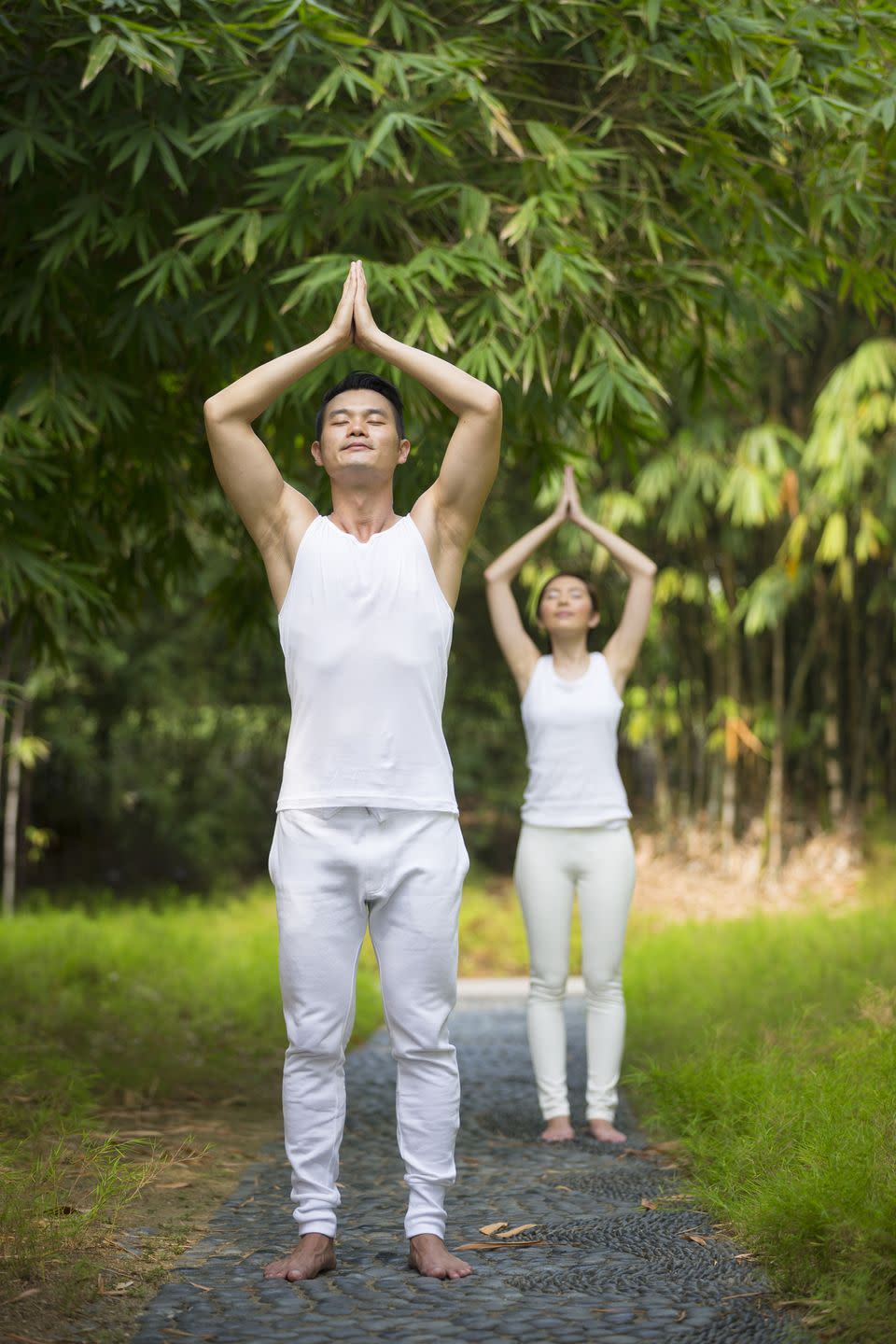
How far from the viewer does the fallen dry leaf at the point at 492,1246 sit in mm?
2920

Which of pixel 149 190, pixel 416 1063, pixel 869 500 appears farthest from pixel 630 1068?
pixel 869 500

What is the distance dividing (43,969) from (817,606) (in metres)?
5.27

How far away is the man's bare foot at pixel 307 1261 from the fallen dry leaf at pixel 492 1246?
1.07 ft

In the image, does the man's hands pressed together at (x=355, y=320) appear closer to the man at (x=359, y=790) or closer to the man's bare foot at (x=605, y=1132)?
the man at (x=359, y=790)

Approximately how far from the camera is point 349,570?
9.07ft

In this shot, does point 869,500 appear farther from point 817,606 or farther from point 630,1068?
point 630,1068

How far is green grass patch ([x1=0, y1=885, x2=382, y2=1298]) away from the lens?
2.90 metres

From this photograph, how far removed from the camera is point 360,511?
9.37 ft

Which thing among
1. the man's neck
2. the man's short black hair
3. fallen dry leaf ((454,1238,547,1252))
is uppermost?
the man's short black hair

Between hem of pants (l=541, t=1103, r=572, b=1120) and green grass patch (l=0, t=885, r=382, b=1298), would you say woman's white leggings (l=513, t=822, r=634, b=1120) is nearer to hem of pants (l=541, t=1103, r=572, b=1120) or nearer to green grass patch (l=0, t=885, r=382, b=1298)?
hem of pants (l=541, t=1103, r=572, b=1120)

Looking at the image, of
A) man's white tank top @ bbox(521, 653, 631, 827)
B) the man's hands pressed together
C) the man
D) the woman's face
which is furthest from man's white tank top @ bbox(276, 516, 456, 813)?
the woman's face

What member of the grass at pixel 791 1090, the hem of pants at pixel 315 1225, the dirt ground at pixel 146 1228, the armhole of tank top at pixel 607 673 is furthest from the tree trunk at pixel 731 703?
the hem of pants at pixel 315 1225

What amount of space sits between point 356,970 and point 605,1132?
5.65 ft

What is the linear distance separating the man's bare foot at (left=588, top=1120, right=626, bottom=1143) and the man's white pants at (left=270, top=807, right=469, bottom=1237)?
1.43m
